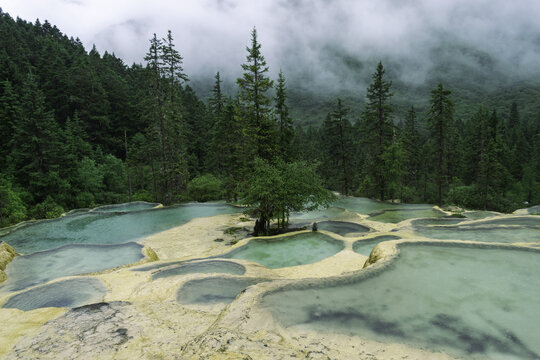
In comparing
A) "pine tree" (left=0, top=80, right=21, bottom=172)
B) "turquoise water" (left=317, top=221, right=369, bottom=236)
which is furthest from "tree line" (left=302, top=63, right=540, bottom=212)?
"pine tree" (left=0, top=80, right=21, bottom=172)

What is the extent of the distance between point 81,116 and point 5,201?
1085 inches

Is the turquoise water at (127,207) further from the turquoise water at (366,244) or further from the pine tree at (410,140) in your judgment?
the pine tree at (410,140)

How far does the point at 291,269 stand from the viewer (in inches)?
317

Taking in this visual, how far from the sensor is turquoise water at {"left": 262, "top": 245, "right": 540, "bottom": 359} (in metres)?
3.32

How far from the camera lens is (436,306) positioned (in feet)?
13.5

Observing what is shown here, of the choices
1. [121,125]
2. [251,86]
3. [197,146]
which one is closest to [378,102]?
[251,86]

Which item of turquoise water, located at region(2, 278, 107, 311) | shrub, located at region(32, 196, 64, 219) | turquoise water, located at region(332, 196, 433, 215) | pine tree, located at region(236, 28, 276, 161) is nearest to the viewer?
turquoise water, located at region(2, 278, 107, 311)

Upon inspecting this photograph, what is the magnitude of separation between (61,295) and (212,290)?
3.48m

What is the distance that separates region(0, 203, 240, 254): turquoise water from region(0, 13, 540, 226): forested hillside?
11.5 feet

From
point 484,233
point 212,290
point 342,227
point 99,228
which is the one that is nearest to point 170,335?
point 212,290

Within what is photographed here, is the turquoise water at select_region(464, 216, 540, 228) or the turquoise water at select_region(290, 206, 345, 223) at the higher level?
the turquoise water at select_region(464, 216, 540, 228)

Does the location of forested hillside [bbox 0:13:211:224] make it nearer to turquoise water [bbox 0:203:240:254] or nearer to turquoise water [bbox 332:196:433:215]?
turquoise water [bbox 0:203:240:254]

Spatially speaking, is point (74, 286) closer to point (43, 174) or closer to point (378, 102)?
point (43, 174)

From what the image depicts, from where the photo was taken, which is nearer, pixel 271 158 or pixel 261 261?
pixel 261 261
